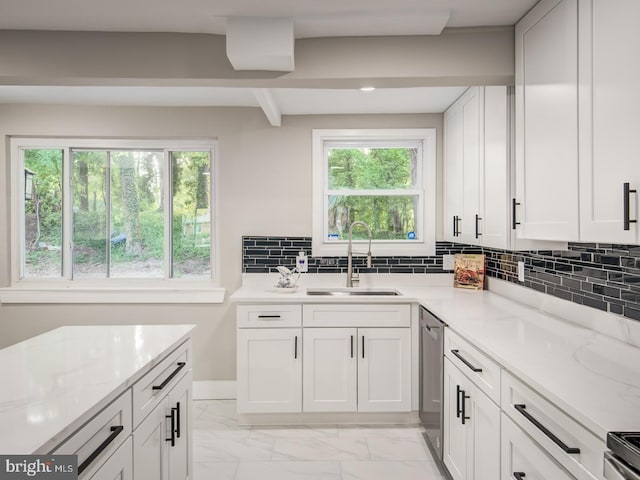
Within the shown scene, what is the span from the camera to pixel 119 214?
154 inches

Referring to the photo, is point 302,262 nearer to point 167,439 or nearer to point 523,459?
point 167,439

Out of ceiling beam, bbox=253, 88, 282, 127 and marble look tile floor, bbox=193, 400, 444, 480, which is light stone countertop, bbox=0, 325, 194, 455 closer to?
marble look tile floor, bbox=193, 400, 444, 480

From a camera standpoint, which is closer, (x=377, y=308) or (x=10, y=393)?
(x=10, y=393)

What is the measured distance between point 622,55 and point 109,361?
2.00m

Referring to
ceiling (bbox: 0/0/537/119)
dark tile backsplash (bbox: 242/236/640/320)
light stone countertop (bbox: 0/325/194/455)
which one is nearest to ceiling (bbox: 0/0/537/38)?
ceiling (bbox: 0/0/537/119)

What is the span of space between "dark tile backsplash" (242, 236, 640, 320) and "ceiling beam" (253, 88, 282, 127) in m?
0.98

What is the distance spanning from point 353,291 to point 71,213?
8.26ft

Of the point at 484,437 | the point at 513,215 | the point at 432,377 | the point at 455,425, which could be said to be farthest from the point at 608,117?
the point at 432,377

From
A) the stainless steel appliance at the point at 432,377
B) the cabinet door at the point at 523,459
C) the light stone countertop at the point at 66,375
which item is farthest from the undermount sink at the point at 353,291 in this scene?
the cabinet door at the point at 523,459

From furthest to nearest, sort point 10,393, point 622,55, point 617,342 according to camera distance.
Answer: point 617,342 → point 622,55 → point 10,393

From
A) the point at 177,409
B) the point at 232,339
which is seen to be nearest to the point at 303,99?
the point at 232,339

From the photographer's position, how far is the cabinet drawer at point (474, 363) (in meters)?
1.76

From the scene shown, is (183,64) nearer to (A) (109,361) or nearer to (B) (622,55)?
(A) (109,361)

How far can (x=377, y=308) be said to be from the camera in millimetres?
3199
